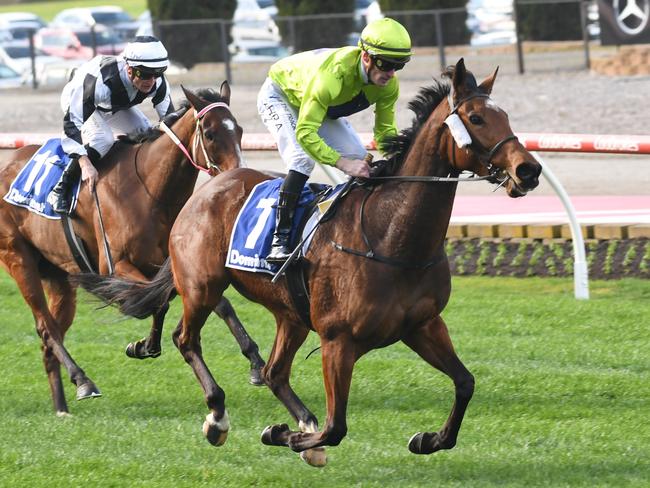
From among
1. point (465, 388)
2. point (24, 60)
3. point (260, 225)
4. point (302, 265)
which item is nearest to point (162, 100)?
point (260, 225)

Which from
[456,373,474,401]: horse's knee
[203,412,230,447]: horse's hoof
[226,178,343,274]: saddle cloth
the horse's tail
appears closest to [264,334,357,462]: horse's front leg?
[456,373,474,401]: horse's knee

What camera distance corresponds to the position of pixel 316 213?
5.75m

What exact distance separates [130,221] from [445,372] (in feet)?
7.59

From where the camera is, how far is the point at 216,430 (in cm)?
598

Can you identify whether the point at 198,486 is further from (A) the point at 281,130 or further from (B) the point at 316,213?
(A) the point at 281,130

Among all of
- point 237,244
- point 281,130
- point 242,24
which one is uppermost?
point 281,130

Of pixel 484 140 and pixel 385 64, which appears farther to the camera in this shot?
pixel 385 64

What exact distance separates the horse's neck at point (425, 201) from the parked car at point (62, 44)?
21393mm

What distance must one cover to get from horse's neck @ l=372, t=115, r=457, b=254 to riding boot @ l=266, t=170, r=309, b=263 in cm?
56

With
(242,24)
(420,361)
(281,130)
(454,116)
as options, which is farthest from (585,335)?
(242,24)

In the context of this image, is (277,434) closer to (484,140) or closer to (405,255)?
(405,255)

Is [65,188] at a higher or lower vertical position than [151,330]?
higher

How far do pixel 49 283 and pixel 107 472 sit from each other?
2.48 meters

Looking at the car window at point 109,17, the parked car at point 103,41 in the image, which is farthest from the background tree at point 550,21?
the car window at point 109,17
